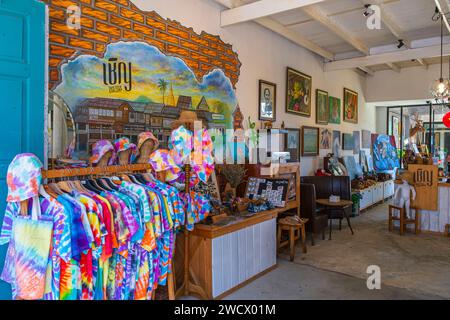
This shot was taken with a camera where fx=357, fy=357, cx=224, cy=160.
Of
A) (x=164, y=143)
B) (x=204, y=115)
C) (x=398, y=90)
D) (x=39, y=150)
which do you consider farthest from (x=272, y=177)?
(x=398, y=90)

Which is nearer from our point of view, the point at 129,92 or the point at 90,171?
the point at 90,171

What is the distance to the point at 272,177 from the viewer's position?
471 cm

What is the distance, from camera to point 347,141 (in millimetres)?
8859

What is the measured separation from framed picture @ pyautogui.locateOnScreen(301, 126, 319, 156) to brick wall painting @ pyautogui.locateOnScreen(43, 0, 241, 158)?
9.23 feet

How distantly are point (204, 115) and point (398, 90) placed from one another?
23.4ft

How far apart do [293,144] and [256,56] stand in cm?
181

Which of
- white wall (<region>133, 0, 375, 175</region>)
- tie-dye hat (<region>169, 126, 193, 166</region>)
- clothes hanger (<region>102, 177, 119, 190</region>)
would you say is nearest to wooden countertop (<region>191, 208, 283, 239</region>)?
tie-dye hat (<region>169, 126, 193, 166</region>)

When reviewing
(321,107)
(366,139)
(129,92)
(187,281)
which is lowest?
(187,281)

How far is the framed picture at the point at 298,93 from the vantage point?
20.7 feet

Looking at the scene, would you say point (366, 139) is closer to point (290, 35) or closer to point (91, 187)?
point (290, 35)

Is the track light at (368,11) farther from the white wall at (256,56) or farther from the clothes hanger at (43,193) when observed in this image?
the clothes hanger at (43,193)

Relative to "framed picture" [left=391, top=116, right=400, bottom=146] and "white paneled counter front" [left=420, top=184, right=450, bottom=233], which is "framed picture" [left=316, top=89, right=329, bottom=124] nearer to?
"white paneled counter front" [left=420, top=184, right=450, bottom=233]

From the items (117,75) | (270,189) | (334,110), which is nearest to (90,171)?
(117,75)

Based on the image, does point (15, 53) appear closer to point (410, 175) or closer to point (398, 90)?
point (410, 175)
